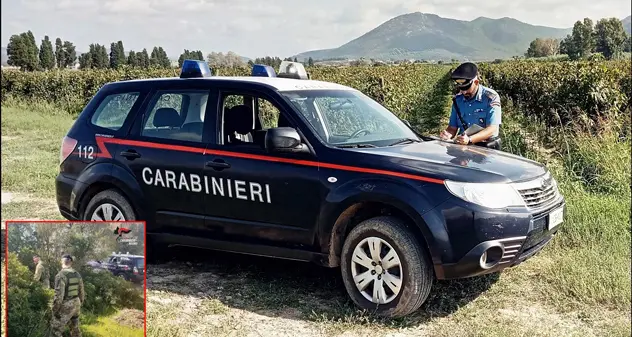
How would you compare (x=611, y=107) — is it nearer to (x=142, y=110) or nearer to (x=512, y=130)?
(x=512, y=130)

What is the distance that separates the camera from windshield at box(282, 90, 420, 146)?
16.1 ft

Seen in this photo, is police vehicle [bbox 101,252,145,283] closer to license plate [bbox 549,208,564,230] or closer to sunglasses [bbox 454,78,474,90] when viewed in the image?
license plate [bbox 549,208,564,230]

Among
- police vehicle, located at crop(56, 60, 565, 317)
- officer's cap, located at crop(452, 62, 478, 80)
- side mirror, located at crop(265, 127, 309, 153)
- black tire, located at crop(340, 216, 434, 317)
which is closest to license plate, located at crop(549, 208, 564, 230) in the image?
police vehicle, located at crop(56, 60, 565, 317)

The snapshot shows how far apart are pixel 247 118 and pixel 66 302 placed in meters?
2.86

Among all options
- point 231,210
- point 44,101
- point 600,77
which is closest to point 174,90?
point 231,210

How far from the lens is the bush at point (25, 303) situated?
2896mm

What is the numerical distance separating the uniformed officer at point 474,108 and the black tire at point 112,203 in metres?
2.96

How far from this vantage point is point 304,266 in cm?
568

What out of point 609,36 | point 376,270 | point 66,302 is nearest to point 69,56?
point 376,270

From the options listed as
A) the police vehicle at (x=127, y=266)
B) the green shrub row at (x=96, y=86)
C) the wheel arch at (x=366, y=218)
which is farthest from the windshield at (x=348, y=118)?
the green shrub row at (x=96, y=86)

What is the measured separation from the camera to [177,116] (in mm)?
5406

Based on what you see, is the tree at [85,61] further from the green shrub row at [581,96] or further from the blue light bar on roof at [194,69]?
the blue light bar on roof at [194,69]

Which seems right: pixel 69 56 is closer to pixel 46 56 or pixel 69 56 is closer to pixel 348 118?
pixel 46 56

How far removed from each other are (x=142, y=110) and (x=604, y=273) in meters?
3.95
